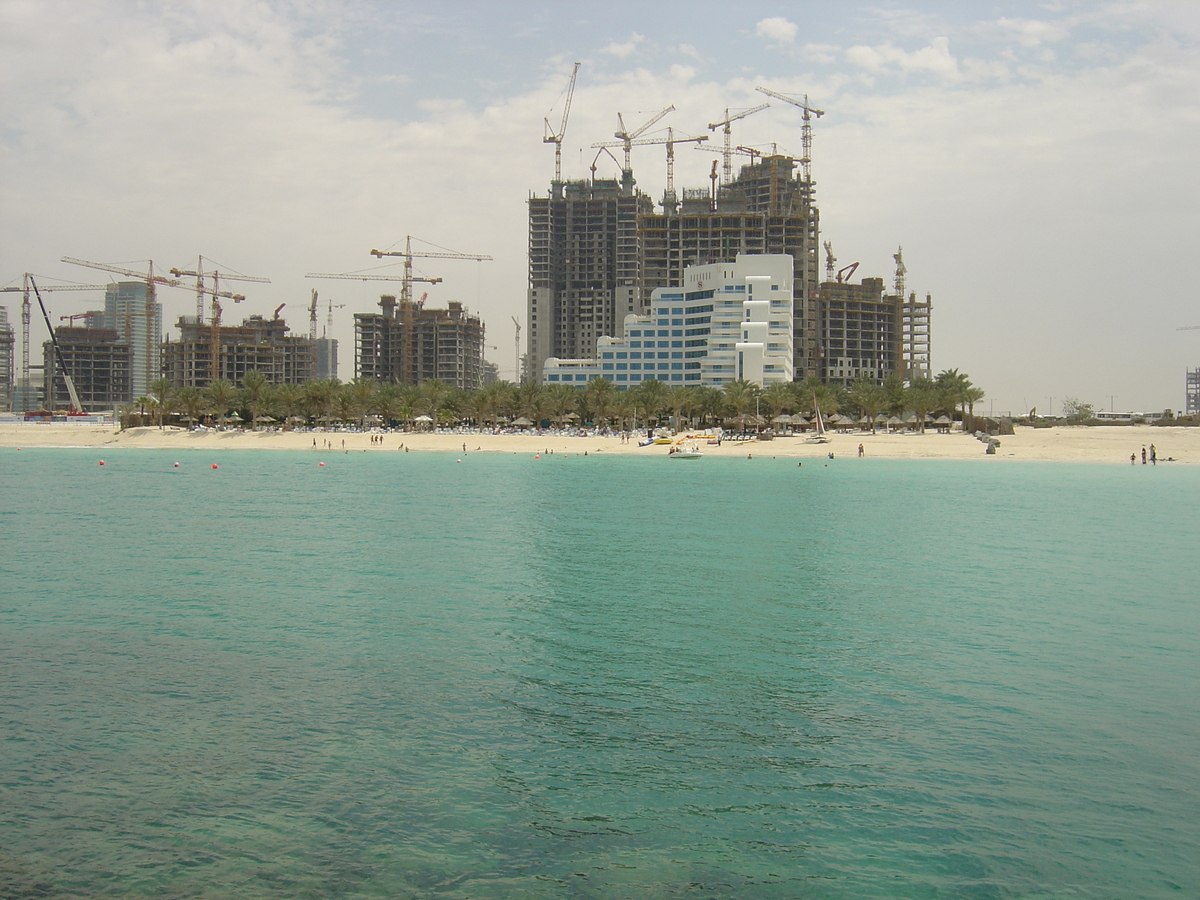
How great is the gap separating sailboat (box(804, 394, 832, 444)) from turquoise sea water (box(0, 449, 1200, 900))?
3100 inches

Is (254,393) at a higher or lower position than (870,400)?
higher

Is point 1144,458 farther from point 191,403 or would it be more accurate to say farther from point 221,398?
point 191,403

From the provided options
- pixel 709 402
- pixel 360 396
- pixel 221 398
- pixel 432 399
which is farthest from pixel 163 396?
pixel 709 402

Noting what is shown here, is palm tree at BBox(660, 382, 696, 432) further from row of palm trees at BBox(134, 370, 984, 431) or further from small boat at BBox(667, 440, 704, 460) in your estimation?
small boat at BBox(667, 440, 704, 460)

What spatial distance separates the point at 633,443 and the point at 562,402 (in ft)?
72.8


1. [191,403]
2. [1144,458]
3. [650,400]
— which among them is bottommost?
[1144,458]

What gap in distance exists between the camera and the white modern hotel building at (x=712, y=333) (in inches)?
6885

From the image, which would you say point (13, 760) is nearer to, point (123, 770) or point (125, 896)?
point (123, 770)

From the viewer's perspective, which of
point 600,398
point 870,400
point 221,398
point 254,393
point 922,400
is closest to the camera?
point 870,400

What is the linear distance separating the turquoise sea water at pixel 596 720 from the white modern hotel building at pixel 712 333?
137829mm

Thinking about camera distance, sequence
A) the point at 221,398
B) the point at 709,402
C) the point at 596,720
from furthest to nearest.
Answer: the point at 709,402
the point at 221,398
the point at 596,720

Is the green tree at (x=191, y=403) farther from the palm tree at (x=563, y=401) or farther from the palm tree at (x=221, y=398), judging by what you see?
the palm tree at (x=563, y=401)

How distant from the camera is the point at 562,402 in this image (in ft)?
448

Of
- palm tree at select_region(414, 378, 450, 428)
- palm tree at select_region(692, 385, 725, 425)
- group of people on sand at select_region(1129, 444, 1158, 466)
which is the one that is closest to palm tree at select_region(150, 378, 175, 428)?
palm tree at select_region(414, 378, 450, 428)
